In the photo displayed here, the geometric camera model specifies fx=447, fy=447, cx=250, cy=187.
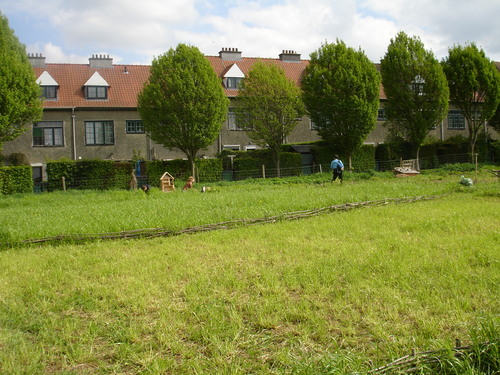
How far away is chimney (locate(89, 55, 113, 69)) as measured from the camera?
3850 centimetres

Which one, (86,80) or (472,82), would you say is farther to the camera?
(86,80)

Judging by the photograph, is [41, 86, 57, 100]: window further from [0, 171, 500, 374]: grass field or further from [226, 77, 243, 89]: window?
[0, 171, 500, 374]: grass field

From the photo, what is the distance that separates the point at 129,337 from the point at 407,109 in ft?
108

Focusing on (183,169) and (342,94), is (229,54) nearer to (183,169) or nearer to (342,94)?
Answer: (342,94)

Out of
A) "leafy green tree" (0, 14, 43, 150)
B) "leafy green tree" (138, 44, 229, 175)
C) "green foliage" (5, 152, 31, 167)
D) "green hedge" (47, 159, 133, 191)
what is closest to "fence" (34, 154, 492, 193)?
"green hedge" (47, 159, 133, 191)

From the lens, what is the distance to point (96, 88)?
118ft

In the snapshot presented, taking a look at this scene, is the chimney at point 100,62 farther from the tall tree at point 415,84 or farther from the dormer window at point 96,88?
the tall tree at point 415,84

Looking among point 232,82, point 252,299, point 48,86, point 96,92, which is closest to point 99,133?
point 96,92

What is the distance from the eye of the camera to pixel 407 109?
33.8 metres

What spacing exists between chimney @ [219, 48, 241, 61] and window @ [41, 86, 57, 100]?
15055 mm

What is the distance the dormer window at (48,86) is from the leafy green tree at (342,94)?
19582 millimetres

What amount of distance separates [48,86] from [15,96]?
31.1 feet

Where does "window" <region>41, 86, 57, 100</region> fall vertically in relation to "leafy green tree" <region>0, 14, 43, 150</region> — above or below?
above

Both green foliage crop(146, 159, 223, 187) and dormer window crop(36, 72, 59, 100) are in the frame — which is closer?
green foliage crop(146, 159, 223, 187)
